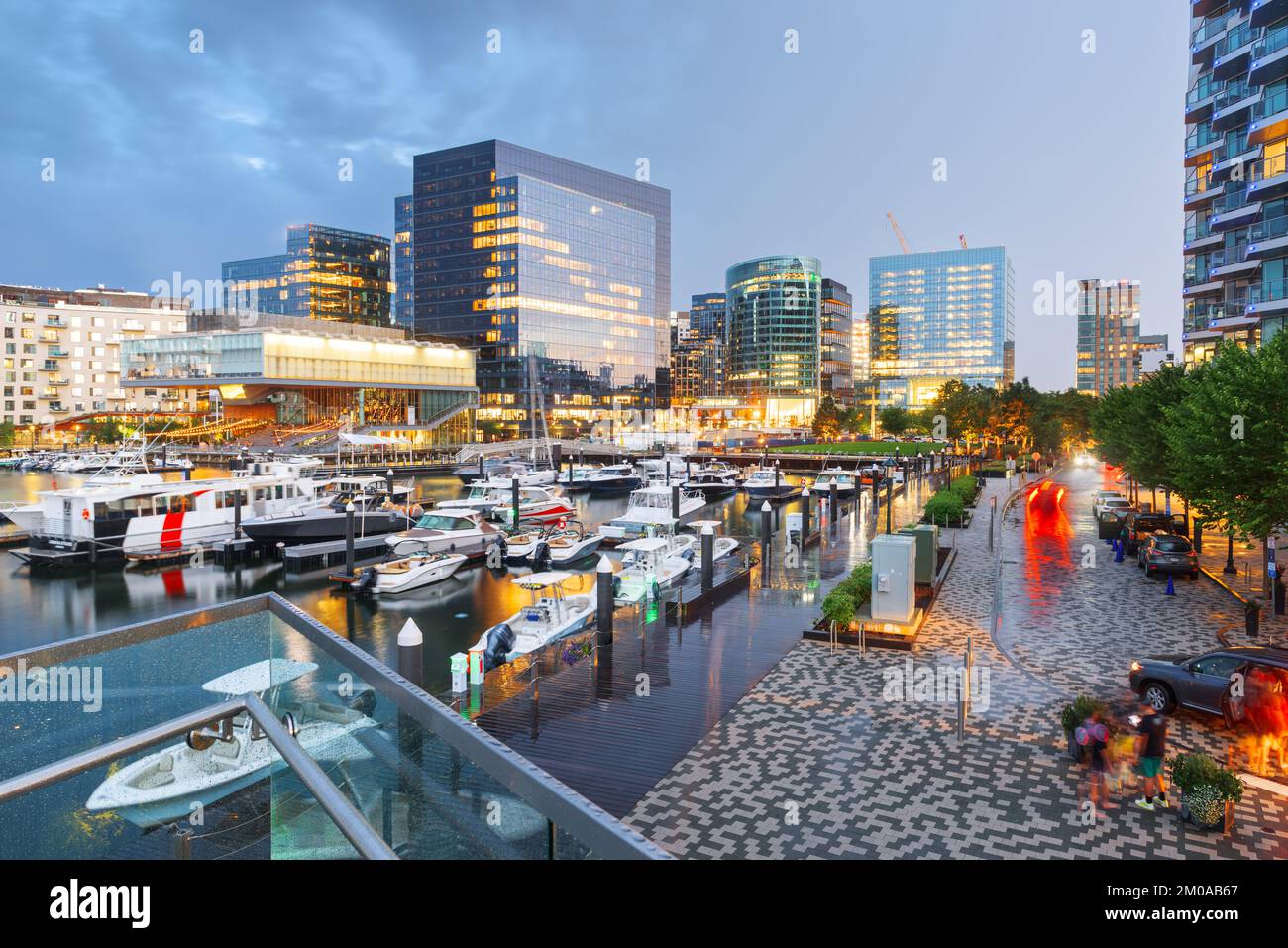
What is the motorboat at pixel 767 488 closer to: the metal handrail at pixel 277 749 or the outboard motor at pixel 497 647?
the outboard motor at pixel 497 647

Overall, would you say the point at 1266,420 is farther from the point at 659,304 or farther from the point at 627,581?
A: the point at 659,304

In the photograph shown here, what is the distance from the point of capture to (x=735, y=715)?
1469 cm

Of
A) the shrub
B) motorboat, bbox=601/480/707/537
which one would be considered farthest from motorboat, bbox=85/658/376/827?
the shrub

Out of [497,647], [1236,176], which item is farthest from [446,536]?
[1236,176]

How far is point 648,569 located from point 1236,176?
3986cm

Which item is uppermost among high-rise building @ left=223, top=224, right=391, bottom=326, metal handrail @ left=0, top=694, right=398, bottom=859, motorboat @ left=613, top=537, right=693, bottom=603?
high-rise building @ left=223, top=224, right=391, bottom=326

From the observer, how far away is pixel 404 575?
31938 mm

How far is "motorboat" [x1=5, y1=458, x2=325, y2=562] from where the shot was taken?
122ft

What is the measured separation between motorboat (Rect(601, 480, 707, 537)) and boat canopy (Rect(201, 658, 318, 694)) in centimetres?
2706

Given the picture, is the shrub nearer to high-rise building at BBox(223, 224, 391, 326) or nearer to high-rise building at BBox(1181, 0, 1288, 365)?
high-rise building at BBox(1181, 0, 1288, 365)

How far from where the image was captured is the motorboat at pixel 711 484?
229ft

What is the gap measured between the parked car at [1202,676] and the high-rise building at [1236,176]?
19.6 m

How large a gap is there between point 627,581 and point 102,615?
19893mm

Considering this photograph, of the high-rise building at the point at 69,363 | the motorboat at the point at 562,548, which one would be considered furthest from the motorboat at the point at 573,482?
the high-rise building at the point at 69,363
